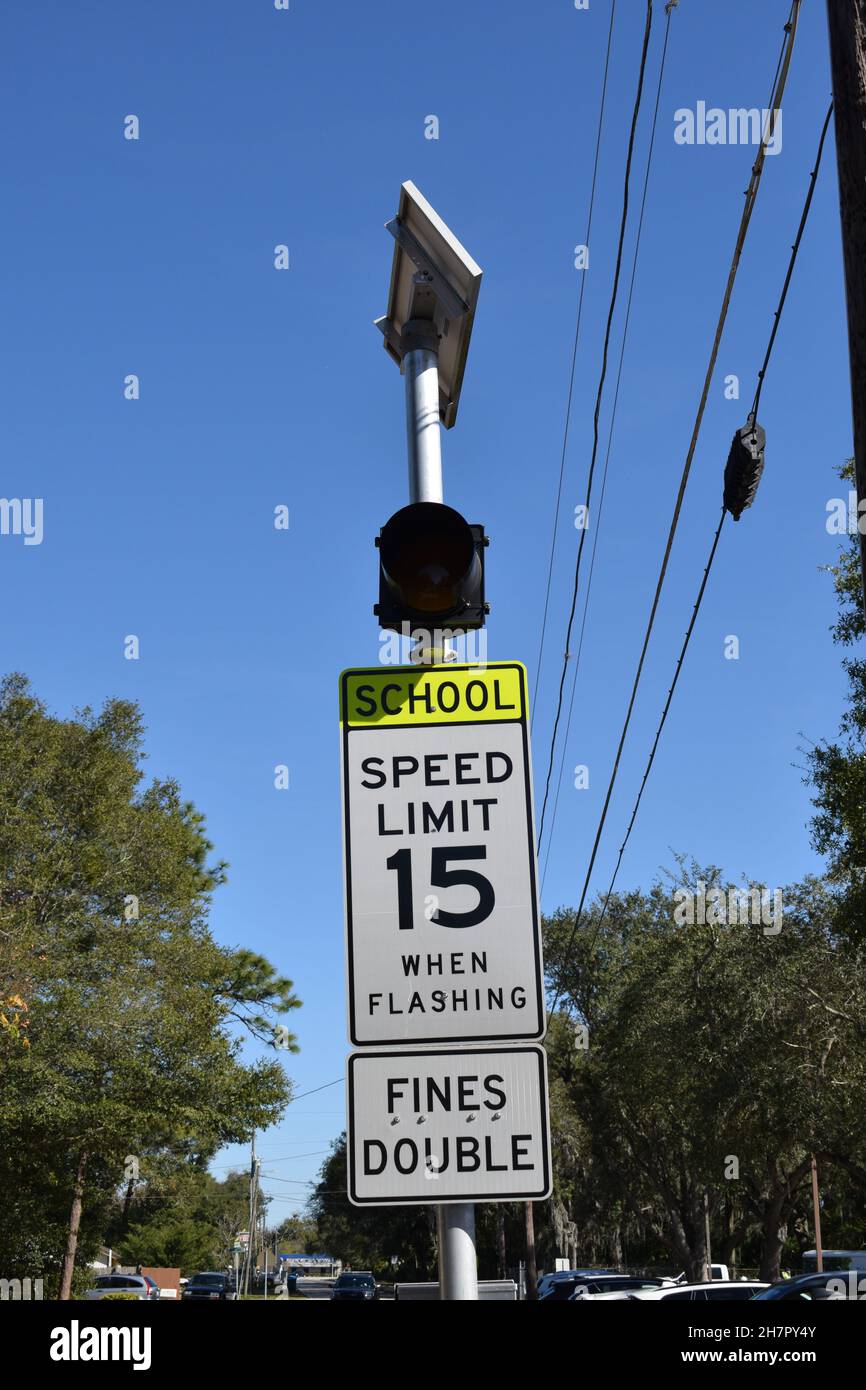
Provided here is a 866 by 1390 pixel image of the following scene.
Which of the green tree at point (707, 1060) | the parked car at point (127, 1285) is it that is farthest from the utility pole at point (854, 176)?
the parked car at point (127, 1285)

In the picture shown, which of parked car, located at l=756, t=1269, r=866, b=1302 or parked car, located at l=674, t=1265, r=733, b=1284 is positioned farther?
parked car, located at l=674, t=1265, r=733, b=1284

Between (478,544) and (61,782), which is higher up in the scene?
(61,782)

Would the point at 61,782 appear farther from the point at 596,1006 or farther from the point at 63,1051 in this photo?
the point at 596,1006

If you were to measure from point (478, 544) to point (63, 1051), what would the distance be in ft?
86.9

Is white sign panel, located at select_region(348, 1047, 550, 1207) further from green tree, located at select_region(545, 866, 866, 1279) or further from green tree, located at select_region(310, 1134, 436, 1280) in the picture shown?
green tree, located at select_region(310, 1134, 436, 1280)

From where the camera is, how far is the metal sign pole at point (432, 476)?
352 cm

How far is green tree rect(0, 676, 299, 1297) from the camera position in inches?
1107

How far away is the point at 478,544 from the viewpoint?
14.2 ft

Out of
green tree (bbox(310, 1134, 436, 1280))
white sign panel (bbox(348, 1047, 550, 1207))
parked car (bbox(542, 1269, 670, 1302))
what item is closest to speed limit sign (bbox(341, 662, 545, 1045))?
white sign panel (bbox(348, 1047, 550, 1207))

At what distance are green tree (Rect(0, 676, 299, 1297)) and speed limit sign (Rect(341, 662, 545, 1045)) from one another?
24152 millimetres

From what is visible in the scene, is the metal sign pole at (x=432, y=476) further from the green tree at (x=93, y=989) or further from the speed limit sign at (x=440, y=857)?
the green tree at (x=93, y=989)

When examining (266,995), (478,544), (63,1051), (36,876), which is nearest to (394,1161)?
(478,544)

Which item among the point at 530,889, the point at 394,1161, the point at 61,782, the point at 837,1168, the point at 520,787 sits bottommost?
the point at 837,1168

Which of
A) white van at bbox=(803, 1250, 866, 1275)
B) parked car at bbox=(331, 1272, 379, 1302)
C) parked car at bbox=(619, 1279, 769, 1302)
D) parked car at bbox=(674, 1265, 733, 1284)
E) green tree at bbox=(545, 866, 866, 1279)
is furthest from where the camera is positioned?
parked car at bbox=(331, 1272, 379, 1302)
